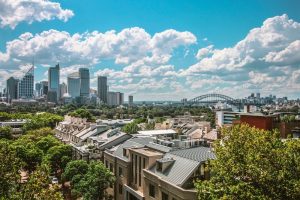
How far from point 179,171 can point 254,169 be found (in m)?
13.7

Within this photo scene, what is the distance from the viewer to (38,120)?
149 metres

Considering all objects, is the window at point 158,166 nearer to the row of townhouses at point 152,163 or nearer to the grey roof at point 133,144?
the row of townhouses at point 152,163

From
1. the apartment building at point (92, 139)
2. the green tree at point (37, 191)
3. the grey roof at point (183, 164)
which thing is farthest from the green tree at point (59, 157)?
the green tree at point (37, 191)

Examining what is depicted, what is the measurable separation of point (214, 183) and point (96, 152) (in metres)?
42.1

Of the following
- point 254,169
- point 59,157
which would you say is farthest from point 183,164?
point 59,157

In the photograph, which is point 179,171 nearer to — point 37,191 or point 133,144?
point 37,191

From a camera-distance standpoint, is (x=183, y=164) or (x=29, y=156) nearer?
(x=183, y=164)

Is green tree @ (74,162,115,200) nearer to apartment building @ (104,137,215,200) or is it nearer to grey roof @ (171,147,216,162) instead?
apartment building @ (104,137,215,200)

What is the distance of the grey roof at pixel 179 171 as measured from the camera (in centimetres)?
3844

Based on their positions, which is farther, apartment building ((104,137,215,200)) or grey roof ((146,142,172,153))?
grey roof ((146,142,172,153))

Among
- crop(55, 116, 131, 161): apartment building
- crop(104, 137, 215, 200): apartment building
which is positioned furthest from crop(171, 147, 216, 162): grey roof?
crop(55, 116, 131, 161): apartment building

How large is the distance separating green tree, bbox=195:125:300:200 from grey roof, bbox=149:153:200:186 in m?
7.07

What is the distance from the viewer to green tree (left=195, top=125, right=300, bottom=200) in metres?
27.4

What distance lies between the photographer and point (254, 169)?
28.1 metres
